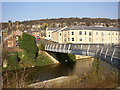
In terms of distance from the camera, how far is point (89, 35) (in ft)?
146

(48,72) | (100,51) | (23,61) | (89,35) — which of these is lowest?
(48,72)

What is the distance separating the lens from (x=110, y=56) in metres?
12.8

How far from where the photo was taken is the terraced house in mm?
43872

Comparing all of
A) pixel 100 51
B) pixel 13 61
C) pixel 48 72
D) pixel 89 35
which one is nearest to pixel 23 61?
pixel 13 61

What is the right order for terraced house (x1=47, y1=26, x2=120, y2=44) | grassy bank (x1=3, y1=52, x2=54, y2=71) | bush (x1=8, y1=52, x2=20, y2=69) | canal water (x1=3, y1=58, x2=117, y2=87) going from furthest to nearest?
terraced house (x1=47, y1=26, x2=120, y2=44) < grassy bank (x1=3, y1=52, x2=54, y2=71) < bush (x1=8, y1=52, x2=20, y2=69) < canal water (x1=3, y1=58, x2=117, y2=87)

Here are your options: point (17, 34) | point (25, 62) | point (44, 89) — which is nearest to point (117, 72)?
point (44, 89)

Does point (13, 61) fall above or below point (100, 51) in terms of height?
below

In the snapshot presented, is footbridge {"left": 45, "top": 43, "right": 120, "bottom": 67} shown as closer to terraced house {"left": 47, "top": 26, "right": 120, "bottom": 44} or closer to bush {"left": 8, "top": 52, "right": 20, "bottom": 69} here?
bush {"left": 8, "top": 52, "right": 20, "bottom": 69}

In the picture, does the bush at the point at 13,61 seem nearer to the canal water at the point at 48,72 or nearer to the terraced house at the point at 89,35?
the canal water at the point at 48,72

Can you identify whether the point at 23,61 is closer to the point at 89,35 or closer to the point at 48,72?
the point at 48,72

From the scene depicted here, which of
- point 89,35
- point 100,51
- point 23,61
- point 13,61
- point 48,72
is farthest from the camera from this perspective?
point 89,35

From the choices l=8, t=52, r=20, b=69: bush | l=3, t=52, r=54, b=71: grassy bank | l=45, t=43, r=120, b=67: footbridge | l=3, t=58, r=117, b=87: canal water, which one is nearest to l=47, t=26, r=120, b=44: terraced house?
l=3, t=52, r=54, b=71: grassy bank

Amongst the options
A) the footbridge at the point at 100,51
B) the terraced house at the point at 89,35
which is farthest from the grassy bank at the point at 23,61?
the terraced house at the point at 89,35

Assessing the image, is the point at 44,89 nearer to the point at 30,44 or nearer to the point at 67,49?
the point at 67,49
